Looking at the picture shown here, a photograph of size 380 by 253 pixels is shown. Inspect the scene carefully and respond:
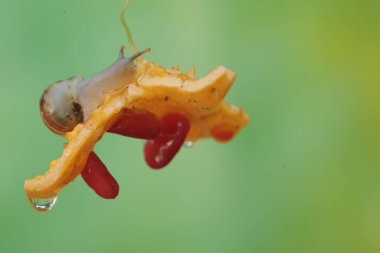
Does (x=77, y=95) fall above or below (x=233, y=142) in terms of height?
below

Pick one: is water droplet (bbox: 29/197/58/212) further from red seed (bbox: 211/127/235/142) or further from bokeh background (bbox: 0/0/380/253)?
bokeh background (bbox: 0/0/380/253)

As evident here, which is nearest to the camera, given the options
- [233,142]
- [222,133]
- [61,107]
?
[61,107]

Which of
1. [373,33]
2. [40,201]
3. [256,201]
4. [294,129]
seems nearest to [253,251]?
[256,201]

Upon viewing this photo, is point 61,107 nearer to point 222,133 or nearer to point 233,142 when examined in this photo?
point 222,133

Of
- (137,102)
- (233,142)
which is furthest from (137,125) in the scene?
(233,142)

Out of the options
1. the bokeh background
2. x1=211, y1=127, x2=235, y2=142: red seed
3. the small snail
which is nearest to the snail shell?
the small snail

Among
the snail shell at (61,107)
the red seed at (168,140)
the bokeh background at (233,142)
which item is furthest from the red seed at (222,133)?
the bokeh background at (233,142)

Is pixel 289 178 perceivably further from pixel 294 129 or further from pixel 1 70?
pixel 1 70
